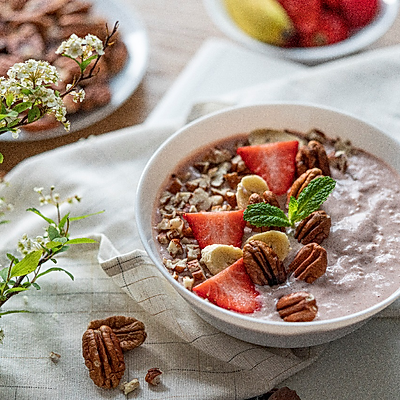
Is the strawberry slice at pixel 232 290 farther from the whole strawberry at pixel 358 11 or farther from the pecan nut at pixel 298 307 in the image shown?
the whole strawberry at pixel 358 11

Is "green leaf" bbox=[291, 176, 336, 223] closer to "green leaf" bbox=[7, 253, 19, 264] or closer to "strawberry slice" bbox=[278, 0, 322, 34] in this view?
"green leaf" bbox=[7, 253, 19, 264]

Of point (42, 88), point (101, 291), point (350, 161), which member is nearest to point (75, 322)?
point (101, 291)

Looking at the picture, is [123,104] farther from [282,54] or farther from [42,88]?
[42,88]

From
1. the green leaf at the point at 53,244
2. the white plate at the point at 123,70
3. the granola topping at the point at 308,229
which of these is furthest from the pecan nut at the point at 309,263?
the white plate at the point at 123,70

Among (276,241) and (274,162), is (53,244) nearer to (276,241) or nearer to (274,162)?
(276,241)

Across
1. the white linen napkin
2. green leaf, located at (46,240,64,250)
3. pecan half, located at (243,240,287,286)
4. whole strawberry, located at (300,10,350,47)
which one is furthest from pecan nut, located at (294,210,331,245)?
whole strawberry, located at (300,10,350,47)
